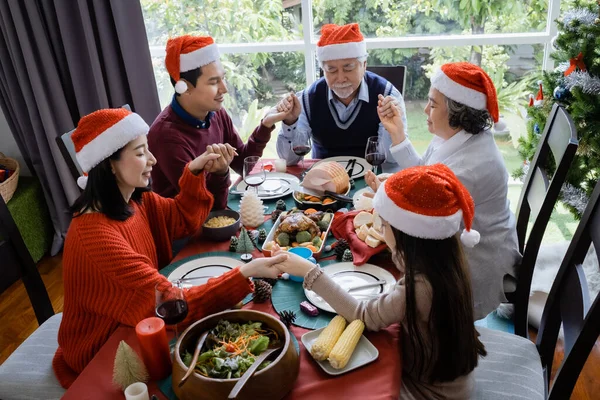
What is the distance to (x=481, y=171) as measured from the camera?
1.86m

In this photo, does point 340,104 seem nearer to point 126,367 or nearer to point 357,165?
point 357,165

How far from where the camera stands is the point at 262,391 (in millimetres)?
1083

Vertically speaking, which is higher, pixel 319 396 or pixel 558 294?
pixel 319 396

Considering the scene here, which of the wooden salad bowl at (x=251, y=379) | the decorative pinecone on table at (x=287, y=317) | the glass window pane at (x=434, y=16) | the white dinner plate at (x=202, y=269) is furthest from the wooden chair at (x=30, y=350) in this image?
the glass window pane at (x=434, y=16)

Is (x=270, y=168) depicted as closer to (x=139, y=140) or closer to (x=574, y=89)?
(x=139, y=140)

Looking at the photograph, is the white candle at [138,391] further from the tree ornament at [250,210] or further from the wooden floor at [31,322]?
the wooden floor at [31,322]

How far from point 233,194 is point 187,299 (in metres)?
0.91

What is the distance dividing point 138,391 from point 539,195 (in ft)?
4.89

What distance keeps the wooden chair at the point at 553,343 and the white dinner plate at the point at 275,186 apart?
0.95 m

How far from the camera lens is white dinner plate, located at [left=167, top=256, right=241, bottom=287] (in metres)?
1.61

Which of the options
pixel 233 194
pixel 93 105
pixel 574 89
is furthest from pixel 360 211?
pixel 93 105

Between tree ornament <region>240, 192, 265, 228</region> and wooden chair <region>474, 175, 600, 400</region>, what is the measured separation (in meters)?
0.87

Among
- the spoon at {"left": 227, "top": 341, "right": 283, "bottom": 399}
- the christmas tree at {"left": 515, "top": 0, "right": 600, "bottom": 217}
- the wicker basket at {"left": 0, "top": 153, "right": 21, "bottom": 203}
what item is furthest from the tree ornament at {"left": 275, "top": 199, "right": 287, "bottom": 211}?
the wicker basket at {"left": 0, "top": 153, "right": 21, "bottom": 203}

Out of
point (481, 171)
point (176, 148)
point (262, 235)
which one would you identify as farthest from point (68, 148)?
point (481, 171)
